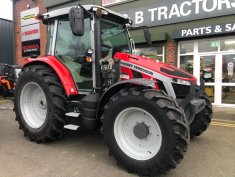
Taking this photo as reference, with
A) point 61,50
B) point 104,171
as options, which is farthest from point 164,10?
point 104,171

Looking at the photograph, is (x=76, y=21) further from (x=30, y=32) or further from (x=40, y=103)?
(x=30, y=32)

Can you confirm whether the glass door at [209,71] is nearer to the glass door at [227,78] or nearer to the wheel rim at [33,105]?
the glass door at [227,78]

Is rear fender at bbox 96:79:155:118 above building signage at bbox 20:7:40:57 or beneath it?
beneath

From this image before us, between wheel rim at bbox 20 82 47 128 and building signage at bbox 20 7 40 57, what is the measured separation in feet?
35.0

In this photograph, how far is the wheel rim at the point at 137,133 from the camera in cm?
354

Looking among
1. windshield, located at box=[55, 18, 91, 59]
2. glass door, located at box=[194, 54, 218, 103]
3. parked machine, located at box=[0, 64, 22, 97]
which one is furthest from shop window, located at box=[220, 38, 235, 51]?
parked machine, located at box=[0, 64, 22, 97]

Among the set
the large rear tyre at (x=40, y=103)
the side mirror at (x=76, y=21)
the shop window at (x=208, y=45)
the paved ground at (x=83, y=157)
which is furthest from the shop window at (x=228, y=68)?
the side mirror at (x=76, y=21)

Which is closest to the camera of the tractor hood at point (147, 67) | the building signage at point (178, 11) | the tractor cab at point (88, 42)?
the tractor hood at point (147, 67)

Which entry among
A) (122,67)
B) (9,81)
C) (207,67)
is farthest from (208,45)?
(9,81)

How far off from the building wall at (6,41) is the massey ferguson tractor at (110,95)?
1576cm

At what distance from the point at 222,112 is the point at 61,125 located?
595 centimetres

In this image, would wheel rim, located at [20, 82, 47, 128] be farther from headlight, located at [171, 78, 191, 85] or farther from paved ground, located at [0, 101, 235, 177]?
headlight, located at [171, 78, 191, 85]

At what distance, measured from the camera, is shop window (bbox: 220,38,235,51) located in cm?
934

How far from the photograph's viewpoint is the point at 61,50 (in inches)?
196
